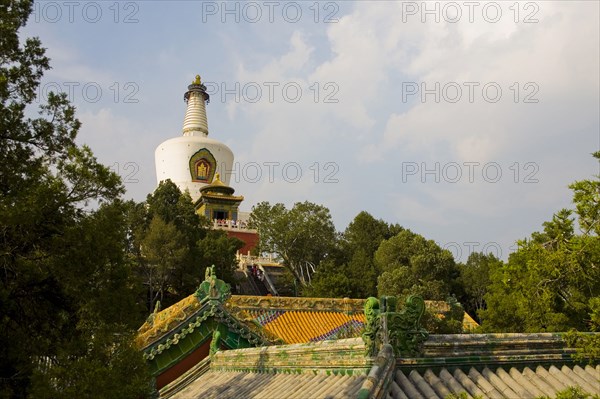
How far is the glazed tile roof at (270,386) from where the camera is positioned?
5452 mm

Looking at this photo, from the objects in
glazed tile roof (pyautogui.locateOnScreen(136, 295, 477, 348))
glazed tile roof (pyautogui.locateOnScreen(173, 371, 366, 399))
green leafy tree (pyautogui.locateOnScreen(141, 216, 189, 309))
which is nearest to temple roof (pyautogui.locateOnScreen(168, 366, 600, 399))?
glazed tile roof (pyautogui.locateOnScreen(173, 371, 366, 399))

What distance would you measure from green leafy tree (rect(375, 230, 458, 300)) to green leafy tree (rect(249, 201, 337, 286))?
4.78 m

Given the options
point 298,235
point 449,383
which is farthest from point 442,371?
point 298,235

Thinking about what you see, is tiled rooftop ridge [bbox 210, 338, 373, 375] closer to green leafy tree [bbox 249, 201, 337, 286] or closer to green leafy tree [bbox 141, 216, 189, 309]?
green leafy tree [bbox 141, 216, 189, 309]

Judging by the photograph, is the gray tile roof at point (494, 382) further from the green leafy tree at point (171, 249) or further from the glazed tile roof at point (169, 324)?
the green leafy tree at point (171, 249)

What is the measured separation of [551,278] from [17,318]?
20.6ft

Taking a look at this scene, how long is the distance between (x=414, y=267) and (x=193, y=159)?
25915 millimetres

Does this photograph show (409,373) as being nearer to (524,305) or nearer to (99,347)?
(99,347)

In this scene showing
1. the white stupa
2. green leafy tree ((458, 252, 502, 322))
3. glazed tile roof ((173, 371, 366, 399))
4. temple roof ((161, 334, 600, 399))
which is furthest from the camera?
the white stupa

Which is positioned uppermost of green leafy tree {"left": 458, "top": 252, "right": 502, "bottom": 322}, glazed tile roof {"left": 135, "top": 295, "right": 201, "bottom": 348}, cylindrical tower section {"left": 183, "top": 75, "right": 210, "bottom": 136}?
cylindrical tower section {"left": 183, "top": 75, "right": 210, "bottom": 136}

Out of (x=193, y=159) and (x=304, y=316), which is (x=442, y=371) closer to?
(x=304, y=316)

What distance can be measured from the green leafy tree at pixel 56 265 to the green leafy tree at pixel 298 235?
106ft

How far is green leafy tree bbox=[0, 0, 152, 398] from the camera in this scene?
6.44 metres

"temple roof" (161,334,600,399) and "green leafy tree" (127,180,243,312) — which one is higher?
"green leafy tree" (127,180,243,312)
